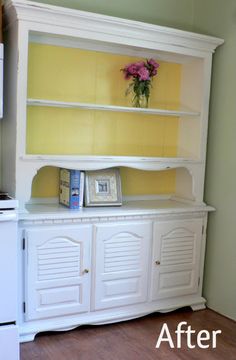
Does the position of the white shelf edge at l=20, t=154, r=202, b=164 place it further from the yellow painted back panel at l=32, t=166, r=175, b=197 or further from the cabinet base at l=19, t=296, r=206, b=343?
the cabinet base at l=19, t=296, r=206, b=343

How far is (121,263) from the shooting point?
2727mm

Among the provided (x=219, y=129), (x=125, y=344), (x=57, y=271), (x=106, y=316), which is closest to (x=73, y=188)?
(x=57, y=271)

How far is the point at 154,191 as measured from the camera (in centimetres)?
324

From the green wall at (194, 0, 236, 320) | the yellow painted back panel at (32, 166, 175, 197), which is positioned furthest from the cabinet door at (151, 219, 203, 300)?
the yellow painted back panel at (32, 166, 175, 197)

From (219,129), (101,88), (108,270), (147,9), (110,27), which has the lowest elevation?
(108,270)

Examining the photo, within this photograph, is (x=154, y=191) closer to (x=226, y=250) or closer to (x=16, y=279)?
(x=226, y=250)

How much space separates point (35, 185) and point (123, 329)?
3.62ft

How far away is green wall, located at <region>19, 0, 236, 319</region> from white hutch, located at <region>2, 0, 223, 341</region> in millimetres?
82

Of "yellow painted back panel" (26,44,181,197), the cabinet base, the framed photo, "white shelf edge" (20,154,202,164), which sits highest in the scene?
"yellow painted back panel" (26,44,181,197)

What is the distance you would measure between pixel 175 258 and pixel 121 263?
434 mm

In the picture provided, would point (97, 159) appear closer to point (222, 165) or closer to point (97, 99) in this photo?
point (97, 99)

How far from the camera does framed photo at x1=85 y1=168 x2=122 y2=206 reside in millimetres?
2818

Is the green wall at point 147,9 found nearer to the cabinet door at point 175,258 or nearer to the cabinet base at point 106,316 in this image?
the cabinet door at point 175,258

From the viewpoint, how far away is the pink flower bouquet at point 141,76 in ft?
9.33
